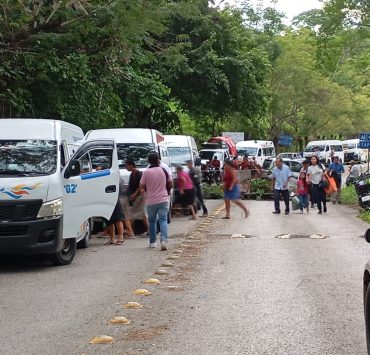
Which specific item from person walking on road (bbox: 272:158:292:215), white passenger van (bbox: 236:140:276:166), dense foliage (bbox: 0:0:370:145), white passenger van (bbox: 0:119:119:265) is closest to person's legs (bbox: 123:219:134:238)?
white passenger van (bbox: 0:119:119:265)

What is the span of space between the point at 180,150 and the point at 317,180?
14.8ft

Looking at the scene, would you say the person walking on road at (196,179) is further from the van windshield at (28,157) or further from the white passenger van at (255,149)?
the white passenger van at (255,149)

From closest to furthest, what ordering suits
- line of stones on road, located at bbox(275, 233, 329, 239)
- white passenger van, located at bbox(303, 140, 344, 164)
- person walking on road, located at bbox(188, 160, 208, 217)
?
line of stones on road, located at bbox(275, 233, 329, 239) < person walking on road, located at bbox(188, 160, 208, 217) < white passenger van, located at bbox(303, 140, 344, 164)

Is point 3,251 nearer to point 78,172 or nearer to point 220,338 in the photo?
point 78,172

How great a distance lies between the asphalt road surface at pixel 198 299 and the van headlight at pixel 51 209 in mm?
879

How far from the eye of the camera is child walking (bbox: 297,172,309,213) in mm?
21456

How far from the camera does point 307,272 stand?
10.3m

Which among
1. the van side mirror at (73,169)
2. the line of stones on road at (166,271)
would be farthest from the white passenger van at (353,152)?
the van side mirror at (73,169)

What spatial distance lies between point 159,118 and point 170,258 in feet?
74.4

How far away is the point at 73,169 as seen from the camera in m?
11.1

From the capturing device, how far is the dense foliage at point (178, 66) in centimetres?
1403

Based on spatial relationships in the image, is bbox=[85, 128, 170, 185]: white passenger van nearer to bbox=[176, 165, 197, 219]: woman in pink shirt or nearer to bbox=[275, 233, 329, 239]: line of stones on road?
bbox=[176, 165, 197, 219]: woman in pink shirt

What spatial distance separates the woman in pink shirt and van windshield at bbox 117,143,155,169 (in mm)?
1595

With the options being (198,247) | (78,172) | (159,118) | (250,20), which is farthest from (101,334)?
(250,20)
